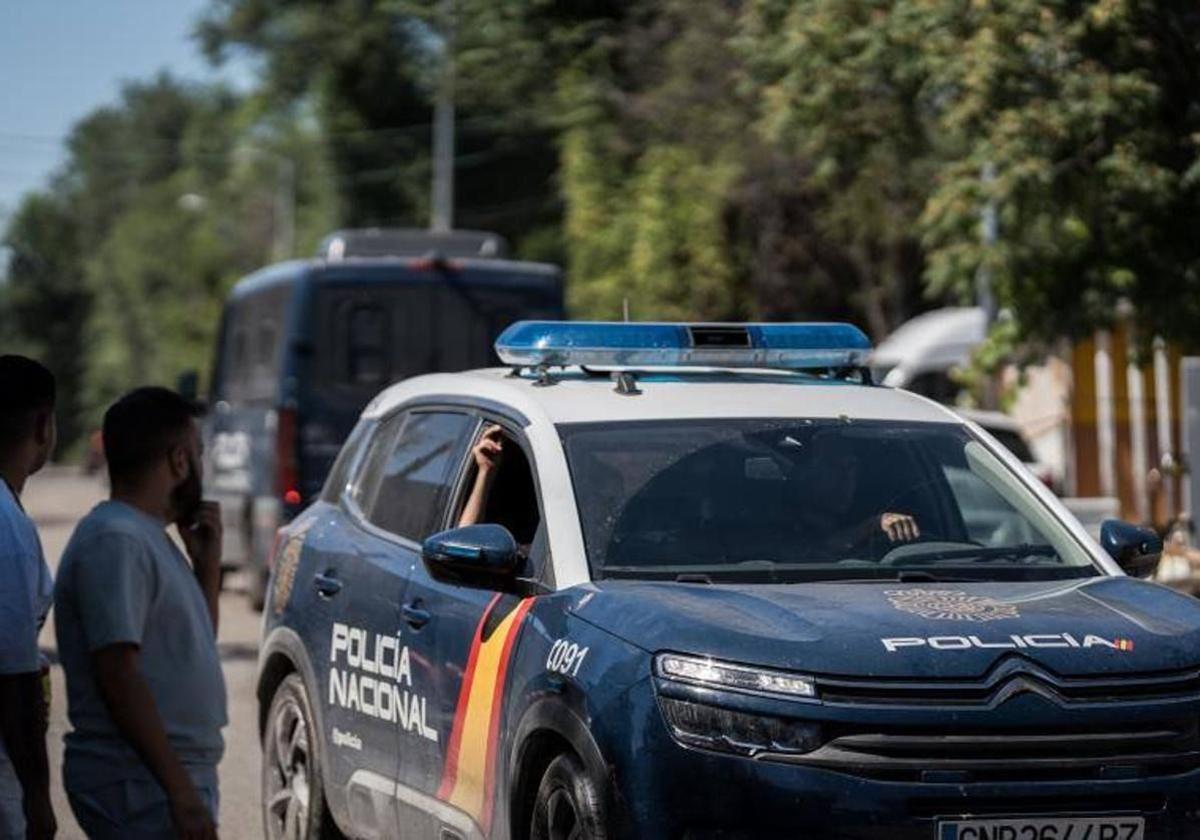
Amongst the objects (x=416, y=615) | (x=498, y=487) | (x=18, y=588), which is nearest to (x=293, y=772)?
(x=416, y=615)

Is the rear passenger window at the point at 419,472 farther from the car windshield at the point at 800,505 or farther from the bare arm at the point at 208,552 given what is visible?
the bare arm at the point at 208,552

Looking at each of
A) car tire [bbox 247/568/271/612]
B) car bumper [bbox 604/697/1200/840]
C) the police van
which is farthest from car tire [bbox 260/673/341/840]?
car tire [bbox 247/568/271/612]

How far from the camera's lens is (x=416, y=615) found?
23.7 ft

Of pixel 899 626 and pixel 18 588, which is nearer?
pixel 18 588

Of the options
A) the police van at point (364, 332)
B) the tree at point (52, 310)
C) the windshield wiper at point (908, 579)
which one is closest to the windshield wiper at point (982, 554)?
the windshield wiper at point (908, 579)

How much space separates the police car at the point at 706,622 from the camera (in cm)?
566

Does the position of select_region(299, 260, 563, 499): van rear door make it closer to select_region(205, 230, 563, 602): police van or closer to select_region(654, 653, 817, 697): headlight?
select_region(205, 230, 563, 602): police van

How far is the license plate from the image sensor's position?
5598 mm

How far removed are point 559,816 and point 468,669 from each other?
0.77 m

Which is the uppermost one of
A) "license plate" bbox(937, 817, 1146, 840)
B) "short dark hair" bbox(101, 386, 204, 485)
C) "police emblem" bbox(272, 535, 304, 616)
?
"short dark hair" bbox(101, 386, 204, 485)

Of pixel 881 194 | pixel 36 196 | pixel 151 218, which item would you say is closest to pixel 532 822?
pixel 881 194

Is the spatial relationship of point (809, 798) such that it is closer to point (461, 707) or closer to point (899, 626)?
point (899, 626)

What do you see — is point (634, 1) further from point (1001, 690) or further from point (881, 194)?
point (1001, 690)

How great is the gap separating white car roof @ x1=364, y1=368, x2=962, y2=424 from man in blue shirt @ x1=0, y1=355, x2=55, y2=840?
1.92 meters
